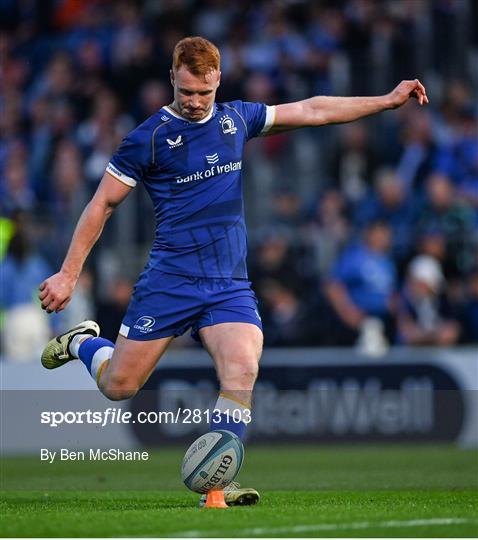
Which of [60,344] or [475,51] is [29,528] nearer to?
[60,344]

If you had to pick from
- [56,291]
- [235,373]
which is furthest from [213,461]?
[56,291]

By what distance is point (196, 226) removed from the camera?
8805mm

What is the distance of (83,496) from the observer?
9781 millimetres

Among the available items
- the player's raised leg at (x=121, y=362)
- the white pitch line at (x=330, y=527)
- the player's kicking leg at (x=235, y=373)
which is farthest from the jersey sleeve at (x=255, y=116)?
the white pitch line at (x=330, y=527)

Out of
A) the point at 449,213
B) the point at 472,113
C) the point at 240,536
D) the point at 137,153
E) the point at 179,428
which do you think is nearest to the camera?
the point at 240,536

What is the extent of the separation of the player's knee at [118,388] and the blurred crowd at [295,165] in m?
7.61

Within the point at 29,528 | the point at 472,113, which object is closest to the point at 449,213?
the point at 472,113

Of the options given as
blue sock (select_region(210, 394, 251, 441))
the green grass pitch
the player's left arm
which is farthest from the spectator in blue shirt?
blue sock (select_region(210, 394, 251, 441))

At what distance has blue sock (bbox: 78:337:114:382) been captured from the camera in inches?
374

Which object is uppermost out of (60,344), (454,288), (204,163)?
(204,163)

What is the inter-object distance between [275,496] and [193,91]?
9.13 ft

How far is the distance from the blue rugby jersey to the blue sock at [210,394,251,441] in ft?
2.66

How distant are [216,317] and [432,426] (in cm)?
788

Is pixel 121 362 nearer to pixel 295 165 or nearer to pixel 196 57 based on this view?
pixel 196 57
